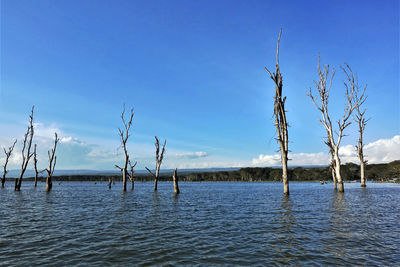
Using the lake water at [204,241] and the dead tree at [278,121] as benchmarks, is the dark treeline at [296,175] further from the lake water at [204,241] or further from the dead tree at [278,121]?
the lake water at [204,241]

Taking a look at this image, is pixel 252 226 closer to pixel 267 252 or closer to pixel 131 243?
pixel 267 252

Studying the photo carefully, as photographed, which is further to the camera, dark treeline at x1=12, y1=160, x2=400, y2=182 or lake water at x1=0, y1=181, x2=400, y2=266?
dark treeline at x1=12, y1=160, x2=400, y2=182

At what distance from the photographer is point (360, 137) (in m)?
46.5

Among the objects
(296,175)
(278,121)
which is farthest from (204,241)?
(296,175)

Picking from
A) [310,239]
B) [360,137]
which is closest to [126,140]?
[310,239]

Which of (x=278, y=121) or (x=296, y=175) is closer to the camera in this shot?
(x=278, y=121)

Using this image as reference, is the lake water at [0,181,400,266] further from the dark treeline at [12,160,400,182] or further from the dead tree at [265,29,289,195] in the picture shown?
the dark treeline at [12,160,400,182]

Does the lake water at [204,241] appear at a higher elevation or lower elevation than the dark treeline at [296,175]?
higher

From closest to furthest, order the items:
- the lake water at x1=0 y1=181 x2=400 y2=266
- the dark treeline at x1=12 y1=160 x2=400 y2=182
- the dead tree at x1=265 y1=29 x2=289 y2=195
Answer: the lake water at x1=0 y1=181 x2=400 y2=266 → the dead tree at x1=265 y1=29 x2=289 y2=195 → the dark treeline at x1=12 y1=160 x2=400 y2=182

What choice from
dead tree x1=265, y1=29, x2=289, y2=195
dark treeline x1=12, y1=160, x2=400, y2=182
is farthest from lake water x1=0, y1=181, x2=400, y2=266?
dark treeline x1=12, y1=160, x2=400, y2=182

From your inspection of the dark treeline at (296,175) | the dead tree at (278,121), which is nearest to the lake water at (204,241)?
the dead tree at (278,121)

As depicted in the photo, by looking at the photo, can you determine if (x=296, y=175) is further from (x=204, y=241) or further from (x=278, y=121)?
(x=204, y=241)

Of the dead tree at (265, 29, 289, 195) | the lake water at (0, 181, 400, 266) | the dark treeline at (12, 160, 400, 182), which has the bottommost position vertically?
the dark treeline at (12, 160, 400, 182)

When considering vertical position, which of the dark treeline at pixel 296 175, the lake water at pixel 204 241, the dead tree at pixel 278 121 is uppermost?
the dead tree at pixel 278 121
